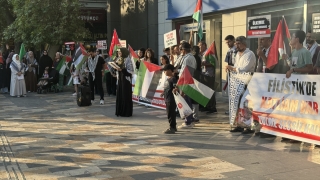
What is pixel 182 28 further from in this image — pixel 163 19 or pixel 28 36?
pixel 28 36

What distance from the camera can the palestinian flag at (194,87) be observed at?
9188 mm

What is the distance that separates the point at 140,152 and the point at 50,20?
15517mm

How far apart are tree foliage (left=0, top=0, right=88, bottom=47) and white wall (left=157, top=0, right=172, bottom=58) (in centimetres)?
440

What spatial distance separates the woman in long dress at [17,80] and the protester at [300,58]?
1266cm

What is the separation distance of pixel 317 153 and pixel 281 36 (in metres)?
2.36

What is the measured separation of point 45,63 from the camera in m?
20.3

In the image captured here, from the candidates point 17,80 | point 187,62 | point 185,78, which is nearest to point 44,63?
point 17,80

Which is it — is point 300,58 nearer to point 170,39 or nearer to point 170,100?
point 170,100

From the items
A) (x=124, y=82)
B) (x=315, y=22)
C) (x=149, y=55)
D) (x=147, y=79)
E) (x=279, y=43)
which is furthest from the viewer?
(x=149, y=55)

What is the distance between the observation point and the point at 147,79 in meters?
12.6

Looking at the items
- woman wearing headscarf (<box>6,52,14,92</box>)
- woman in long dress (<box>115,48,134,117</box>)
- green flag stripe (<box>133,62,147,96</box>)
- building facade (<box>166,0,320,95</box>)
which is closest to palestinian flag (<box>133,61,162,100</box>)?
green flag stripe (<box>133,62,147,96</box>)

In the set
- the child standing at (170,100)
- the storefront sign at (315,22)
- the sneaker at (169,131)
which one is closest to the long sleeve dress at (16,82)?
the child standing at (170,100)

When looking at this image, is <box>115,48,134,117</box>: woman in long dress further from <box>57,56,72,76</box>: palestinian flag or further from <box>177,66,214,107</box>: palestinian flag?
<box>57,56,72,76</box>: palestinian flag

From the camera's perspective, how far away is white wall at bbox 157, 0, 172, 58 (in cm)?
1904
